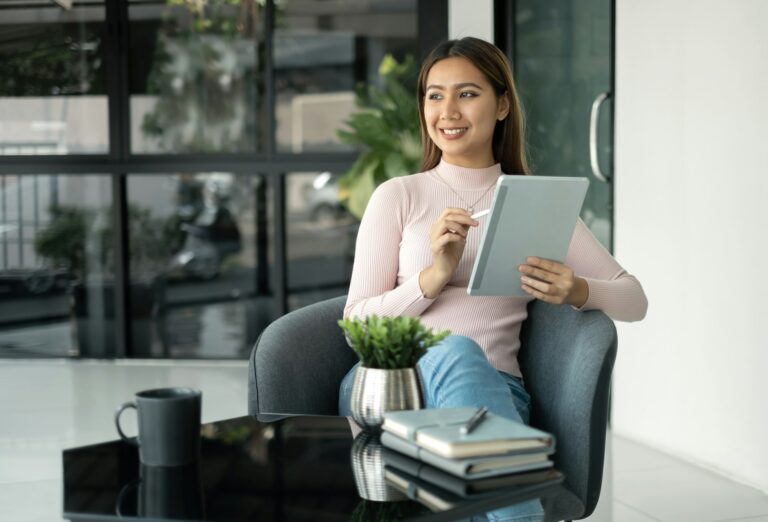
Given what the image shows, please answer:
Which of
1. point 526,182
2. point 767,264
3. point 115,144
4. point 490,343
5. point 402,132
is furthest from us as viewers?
point 115,144

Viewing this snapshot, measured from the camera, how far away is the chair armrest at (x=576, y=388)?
1889 millimetres

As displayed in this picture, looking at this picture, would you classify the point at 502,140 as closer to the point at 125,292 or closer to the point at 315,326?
the point at 315,326

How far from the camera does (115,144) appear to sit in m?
5.84

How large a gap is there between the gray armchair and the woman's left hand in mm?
80

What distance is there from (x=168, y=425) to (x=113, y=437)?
2.58 metres

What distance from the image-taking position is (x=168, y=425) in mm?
1569

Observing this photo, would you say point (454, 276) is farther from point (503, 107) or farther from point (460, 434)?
point (460, 434)

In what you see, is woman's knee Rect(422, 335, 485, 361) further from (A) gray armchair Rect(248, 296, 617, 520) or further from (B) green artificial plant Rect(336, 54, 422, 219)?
(B) green artificial plant Rect(336, 54, 422, 219)

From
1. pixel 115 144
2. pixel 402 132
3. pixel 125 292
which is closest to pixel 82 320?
pixel 125 292

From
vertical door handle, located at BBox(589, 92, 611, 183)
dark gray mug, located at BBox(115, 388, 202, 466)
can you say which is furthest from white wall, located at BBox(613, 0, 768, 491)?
dark gray mug, located at BBox(115, 388, 202, 466)

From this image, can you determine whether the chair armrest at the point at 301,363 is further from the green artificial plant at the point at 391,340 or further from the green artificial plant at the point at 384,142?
the green artificial plant at the point at 384,142

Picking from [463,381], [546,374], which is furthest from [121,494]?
[546,374]

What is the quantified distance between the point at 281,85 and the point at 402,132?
1128 millimetres

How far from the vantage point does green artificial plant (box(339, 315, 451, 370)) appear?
1664 millimetres
